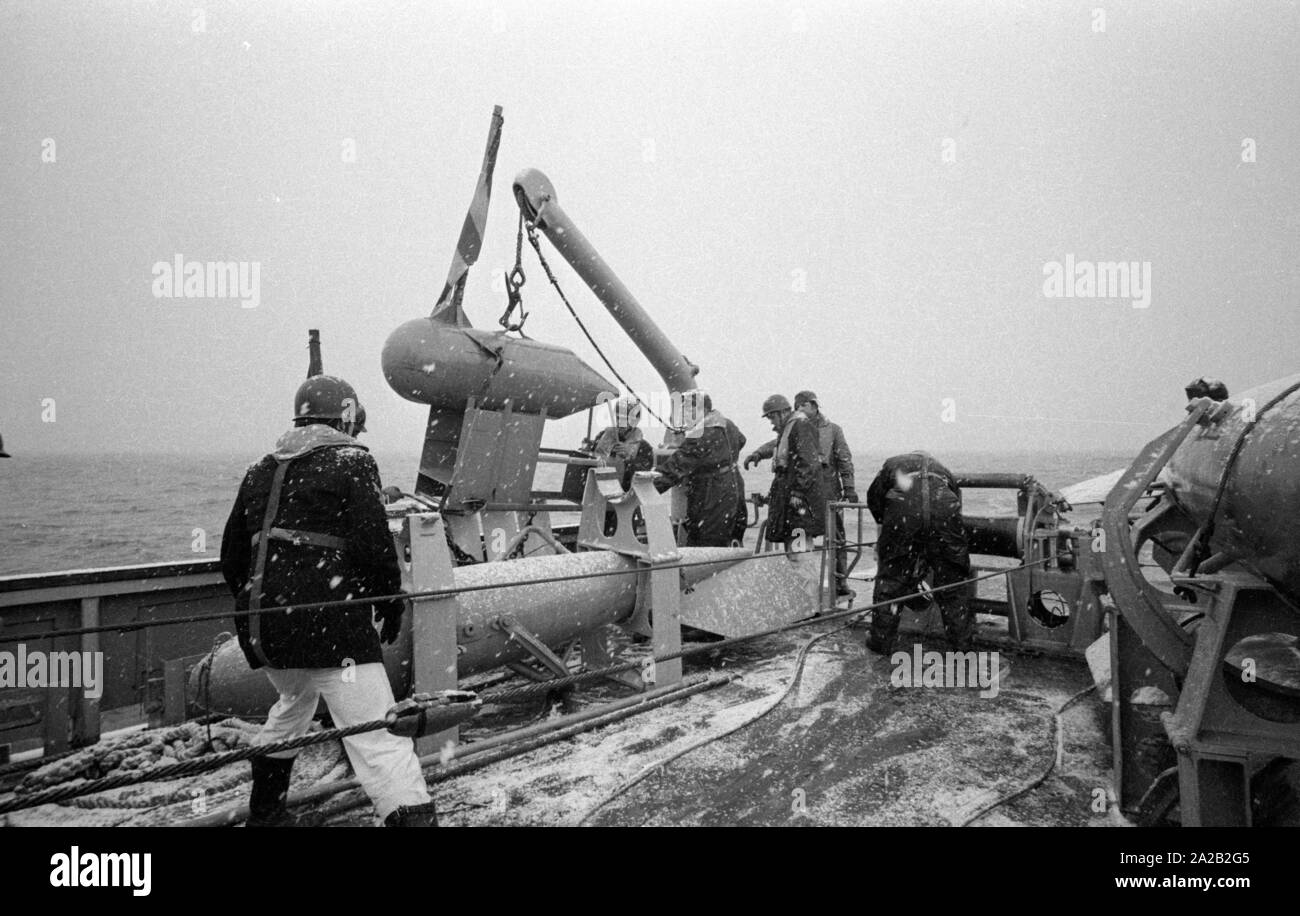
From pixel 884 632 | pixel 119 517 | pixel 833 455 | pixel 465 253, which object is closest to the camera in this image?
pixel 884 632

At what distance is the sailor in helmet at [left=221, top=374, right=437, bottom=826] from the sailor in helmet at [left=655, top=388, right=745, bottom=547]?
3901 millimetres

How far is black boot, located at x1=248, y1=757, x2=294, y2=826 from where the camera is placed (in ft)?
9.18

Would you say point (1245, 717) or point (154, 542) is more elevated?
point (1245, 717)

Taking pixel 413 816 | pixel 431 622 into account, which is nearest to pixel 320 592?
pixel 413 816

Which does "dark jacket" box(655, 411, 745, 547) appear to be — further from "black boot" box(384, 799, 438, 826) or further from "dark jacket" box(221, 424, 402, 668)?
"black boot" box(384, 799, 438, 826)

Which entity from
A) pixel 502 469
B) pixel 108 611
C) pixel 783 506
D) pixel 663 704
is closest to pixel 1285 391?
pixel 663 704

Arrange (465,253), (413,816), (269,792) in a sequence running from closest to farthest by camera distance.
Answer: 1. (413,816)
2. (269,792)
3. (465,253)

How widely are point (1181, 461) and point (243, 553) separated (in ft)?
13.2

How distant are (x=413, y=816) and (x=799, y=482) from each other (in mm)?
4770

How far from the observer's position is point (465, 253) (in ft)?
19.7

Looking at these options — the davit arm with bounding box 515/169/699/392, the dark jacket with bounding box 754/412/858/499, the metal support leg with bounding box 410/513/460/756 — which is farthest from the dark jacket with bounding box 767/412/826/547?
the metal support leg with bounding box 410/513/460/756

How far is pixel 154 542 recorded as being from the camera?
27.5 metres

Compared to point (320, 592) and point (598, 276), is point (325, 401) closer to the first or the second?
point (320, 592)
